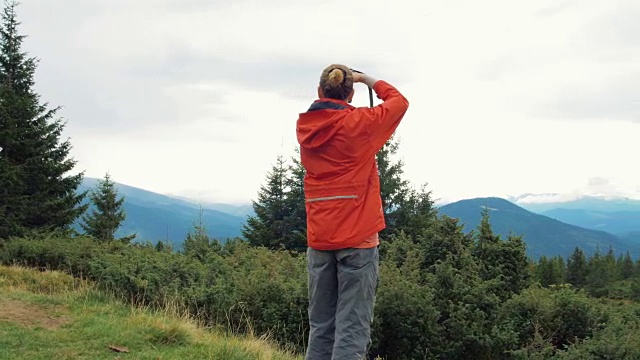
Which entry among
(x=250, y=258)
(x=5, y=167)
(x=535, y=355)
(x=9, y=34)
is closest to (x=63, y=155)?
(x=5, y=167)

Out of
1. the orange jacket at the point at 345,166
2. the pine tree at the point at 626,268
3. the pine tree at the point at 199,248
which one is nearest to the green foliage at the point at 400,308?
the pine tree at the point at 199,248

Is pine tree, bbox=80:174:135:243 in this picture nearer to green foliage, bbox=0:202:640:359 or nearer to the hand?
green foliage, bbox=0:202:640:359

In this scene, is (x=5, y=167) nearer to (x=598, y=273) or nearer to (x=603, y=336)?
(x=603, y=336)

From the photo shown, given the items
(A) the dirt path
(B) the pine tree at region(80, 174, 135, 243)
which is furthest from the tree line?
(A) the dirt path

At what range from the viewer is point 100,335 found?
557 centimetres

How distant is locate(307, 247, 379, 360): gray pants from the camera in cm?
340

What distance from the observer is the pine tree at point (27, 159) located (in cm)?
2352

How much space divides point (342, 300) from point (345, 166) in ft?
2.93

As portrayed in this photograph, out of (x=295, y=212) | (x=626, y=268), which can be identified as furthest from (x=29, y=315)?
(x=626, y=268)

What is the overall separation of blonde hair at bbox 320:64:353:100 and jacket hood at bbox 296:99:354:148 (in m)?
0.07

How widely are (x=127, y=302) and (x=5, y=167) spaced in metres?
18.6

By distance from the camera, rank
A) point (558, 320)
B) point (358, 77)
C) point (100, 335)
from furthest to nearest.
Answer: point (558, 320), point (100, 335), point (358, 77)

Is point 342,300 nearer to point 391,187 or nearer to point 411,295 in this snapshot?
point 411,295

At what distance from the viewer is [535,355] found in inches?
304
